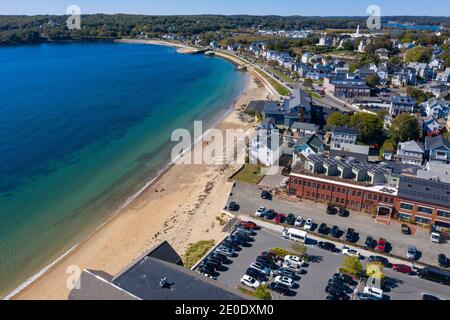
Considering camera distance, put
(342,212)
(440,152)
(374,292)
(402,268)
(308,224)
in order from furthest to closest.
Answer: (440,152) → (342,212) → (308,224) → (402,268) → (374,292)

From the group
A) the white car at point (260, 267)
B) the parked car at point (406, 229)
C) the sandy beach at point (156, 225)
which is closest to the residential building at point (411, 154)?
the parked car at point (406, 229)

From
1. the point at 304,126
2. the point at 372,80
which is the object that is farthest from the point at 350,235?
the point at 372,80

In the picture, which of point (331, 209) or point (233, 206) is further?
point (233, 206)

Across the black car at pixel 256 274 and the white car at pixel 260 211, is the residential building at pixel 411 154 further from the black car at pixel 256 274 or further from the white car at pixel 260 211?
the black car at pixel 256 274

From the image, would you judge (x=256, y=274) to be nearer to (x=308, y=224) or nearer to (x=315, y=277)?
(x=315, y=277)

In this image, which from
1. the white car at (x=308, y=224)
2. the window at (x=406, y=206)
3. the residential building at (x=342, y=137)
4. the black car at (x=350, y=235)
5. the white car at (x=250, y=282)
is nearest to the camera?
the white car at (x=250, y=282)

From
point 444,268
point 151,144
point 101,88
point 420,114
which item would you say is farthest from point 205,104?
point 444,268

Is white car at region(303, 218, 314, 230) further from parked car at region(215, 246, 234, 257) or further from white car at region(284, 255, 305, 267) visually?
parked car at region(215, 246, 234, 257)
